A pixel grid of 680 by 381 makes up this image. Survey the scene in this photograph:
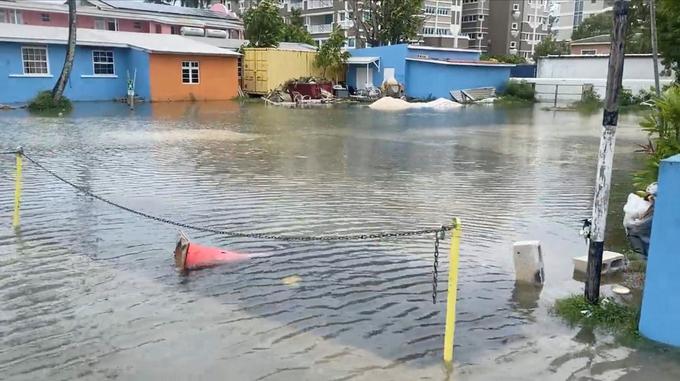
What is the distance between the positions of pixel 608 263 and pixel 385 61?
35911mm

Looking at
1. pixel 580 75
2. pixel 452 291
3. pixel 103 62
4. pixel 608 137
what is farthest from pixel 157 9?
pixel 452 291

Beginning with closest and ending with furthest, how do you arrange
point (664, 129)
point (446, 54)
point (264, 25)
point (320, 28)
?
point (664, 129) → point (264, 25) → point (446, 54) → point (320, 28)

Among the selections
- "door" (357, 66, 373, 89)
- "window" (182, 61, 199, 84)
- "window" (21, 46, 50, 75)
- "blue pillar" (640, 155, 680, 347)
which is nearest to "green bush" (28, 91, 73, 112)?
"window" (21, 46, 50, 75)

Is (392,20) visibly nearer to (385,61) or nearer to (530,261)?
(385,61)

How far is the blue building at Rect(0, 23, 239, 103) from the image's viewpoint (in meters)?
29.3

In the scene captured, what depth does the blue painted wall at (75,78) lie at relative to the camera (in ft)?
95.7

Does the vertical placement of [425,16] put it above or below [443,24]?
above

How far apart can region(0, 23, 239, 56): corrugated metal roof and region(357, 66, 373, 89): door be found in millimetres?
9585

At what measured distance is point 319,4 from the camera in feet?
244

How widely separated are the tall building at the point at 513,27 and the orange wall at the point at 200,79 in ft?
181

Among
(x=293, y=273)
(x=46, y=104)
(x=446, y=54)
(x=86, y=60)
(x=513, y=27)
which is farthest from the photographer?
(x=513, y=27)

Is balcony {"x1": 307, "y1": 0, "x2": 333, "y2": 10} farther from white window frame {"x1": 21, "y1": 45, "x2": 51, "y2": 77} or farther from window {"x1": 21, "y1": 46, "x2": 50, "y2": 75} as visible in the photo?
window {"x1": 21, "y1": 46, "x2": 50, "y2": 75}

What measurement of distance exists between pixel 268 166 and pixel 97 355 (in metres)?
8.77

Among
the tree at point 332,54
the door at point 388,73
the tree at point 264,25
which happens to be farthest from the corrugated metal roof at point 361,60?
the tree at point 264,25
